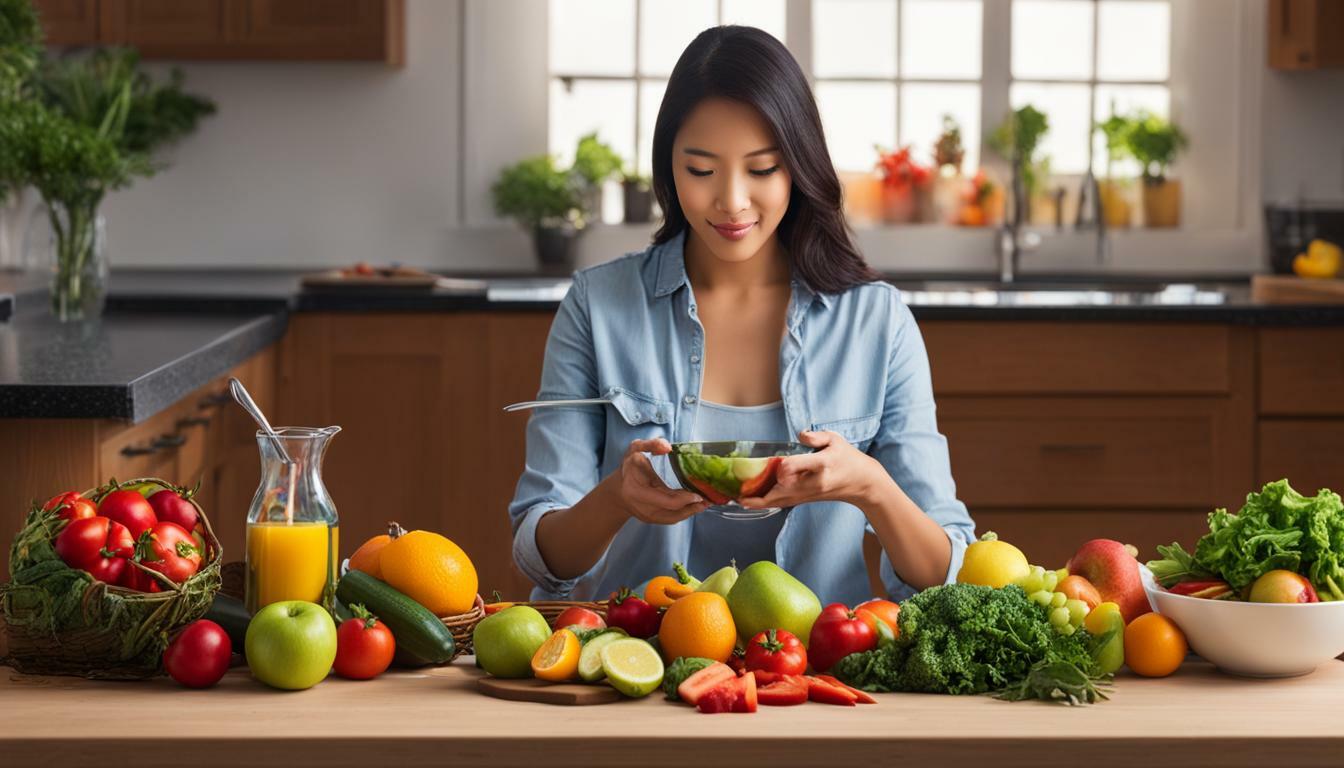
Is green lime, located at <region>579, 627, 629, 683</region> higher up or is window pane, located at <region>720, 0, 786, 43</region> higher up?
window pane, located at <region>720, 0, 786, 43</region>

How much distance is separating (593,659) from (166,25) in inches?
128

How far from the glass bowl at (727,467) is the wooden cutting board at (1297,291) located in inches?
96.6

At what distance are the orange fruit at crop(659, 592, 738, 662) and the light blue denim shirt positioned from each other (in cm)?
58

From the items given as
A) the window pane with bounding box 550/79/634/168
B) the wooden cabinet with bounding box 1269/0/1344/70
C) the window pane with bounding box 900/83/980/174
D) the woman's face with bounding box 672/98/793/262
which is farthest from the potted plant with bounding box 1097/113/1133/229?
the woman's face with bounding box 672/98/793/262

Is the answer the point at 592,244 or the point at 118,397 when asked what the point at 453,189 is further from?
the point at 118,397

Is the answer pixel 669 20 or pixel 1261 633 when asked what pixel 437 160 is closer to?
pixel 669 20

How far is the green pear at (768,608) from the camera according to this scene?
1.39 metres

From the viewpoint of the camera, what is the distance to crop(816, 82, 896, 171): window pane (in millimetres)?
4605

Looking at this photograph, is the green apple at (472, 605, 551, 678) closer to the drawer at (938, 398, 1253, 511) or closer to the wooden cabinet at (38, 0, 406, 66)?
the drawer at (938, 398, 1253, 511)

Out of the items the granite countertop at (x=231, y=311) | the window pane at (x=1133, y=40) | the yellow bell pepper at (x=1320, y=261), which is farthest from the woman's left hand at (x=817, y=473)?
the window pane at (x=1133, y=40)

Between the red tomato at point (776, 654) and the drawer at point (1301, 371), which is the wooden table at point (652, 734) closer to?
the red tomato at point (776, 654)

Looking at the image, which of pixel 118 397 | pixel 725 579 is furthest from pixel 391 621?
pixel 118 397

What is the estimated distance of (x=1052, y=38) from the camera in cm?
458

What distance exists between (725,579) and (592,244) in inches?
123
